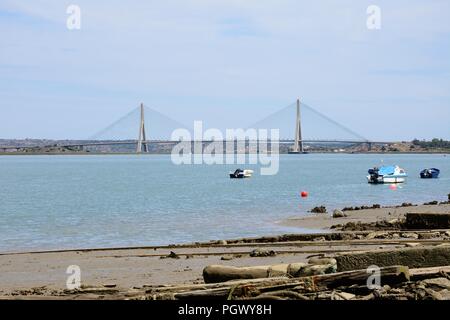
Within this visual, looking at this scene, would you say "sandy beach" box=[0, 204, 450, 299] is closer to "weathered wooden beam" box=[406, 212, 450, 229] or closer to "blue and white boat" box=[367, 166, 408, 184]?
"weathered wooden beam" box=[406, 212, 450, 229]

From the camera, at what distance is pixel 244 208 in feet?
137

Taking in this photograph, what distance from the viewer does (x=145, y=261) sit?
18.4 m

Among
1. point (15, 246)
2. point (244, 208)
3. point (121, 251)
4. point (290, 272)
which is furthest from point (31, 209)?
point (290, 272)

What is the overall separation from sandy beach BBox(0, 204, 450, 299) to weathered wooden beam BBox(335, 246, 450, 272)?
286 centimetres

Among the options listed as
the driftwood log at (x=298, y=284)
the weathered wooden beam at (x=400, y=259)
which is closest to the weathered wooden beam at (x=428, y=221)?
the weathered wooden beam at (x=400, y=259)

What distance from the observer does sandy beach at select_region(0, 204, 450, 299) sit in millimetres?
14030

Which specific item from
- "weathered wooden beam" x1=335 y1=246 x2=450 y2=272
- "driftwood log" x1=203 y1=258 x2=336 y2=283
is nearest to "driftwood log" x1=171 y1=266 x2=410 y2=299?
"driftwood log" x1=203 y1=258 x2=336 y2=283

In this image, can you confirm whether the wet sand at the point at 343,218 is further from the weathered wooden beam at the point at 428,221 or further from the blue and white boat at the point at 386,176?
the blue and white boat at the point at 386,176

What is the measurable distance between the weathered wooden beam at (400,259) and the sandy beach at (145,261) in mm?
2862

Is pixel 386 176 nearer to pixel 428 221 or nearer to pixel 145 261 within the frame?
pixel 428 221

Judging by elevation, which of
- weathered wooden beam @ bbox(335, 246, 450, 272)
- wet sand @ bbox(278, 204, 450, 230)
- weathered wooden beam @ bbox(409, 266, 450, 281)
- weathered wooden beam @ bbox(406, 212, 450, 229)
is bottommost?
wet sand @ bbox(278, 204, 450, 230)

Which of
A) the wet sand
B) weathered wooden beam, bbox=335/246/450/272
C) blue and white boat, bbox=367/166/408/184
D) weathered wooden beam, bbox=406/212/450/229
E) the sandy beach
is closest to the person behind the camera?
weathered wooden beam, bbox=335/246/450/272

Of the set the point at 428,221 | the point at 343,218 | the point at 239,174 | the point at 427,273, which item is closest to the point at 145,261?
the point at 428,221

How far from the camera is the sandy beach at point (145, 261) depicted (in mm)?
14030
